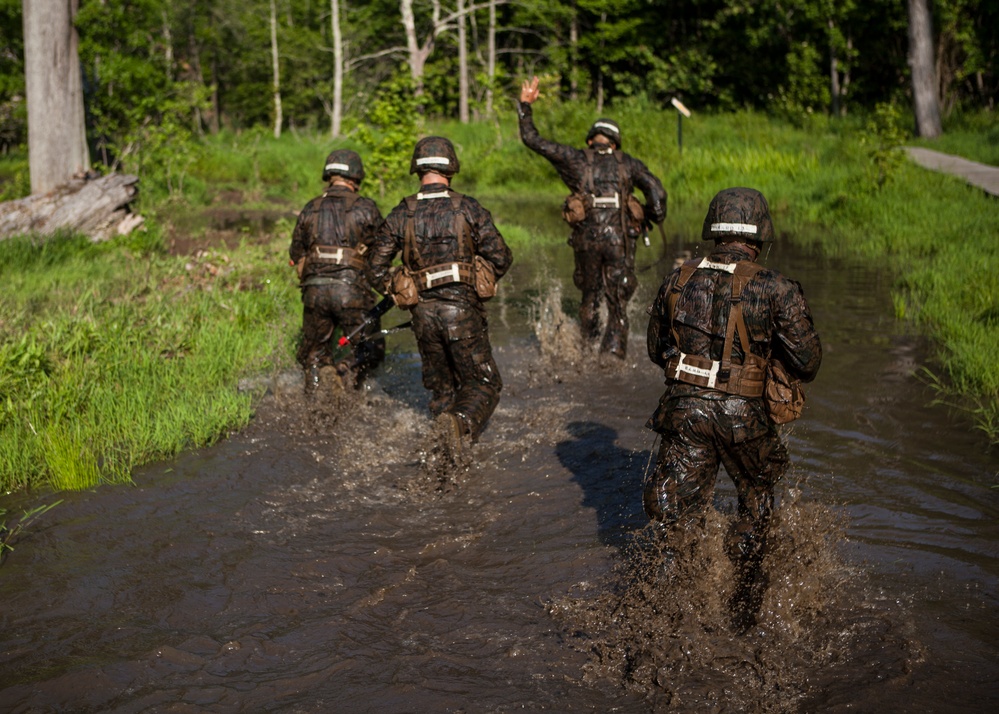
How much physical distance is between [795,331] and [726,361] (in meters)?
0.33

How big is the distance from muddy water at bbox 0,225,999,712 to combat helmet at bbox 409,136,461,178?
192 centimetres

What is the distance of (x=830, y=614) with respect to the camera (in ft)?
15.5

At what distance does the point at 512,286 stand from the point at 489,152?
12256 mm

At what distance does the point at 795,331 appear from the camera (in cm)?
440

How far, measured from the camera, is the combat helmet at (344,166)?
26.6 ft

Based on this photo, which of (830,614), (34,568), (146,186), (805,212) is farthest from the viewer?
(146,186)

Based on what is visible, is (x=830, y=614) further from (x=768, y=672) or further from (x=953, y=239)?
(x=953, y=239)

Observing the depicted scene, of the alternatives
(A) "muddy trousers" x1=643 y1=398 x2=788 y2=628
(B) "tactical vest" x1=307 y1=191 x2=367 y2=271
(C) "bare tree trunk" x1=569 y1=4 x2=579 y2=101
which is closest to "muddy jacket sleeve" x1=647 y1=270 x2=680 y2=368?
(A) "muddy trousers" x1=643 y1=398 x2=788 y2=628

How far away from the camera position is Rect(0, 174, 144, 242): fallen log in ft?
45.1

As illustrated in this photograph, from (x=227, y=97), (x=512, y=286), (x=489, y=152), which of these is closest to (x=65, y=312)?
(x=512, y=286)

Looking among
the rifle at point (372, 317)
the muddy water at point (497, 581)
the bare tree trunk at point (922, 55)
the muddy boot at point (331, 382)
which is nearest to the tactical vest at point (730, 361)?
the muddy water at point (497, 581)

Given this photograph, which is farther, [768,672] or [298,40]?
[298,40]

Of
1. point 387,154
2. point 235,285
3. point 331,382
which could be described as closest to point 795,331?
point 331,382

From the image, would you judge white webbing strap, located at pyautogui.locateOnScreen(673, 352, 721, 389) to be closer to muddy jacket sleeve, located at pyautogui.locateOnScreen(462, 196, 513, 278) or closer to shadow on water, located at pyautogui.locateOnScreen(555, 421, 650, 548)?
shadow on water, located at pyautogui.locateOnScreen(555, 421, 650, 548)
